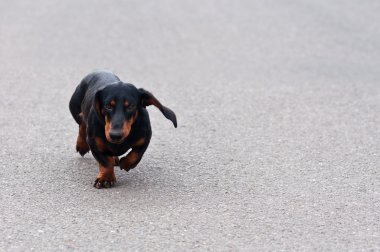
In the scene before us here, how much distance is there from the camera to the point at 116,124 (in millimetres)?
5910

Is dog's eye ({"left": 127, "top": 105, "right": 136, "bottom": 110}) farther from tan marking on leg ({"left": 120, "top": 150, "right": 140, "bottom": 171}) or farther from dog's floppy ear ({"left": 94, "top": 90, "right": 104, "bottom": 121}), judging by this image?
tan marking on leg ({"left": 120, "top": 150, "right": 140, "bottom": 171})

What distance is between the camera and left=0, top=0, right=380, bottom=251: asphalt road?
5.55 meters

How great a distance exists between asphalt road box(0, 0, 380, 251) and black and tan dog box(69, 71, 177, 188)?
0.21 meters

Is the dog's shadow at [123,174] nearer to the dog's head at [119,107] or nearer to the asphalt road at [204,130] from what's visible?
the asphalt road at [204,130]

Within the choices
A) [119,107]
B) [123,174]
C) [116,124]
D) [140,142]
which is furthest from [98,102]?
[123,174]

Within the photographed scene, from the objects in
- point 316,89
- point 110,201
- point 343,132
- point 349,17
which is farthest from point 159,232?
point 349,17

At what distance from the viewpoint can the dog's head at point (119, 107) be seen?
19.4 ft

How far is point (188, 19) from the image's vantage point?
13.8 meters

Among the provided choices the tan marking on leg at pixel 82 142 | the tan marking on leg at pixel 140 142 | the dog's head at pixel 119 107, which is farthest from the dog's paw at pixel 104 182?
the tan marking on leg at pixel 82 142

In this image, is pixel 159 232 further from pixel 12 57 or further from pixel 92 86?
pixel 12 57

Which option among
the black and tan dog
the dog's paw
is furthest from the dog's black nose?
the dog's paw

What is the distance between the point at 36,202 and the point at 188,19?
8131 mm

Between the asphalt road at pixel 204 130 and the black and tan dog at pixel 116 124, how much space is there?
21 centimetres

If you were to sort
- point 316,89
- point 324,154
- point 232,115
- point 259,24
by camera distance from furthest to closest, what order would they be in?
point 259,24 → point 316,89 → point 232,115 → point 324,154
